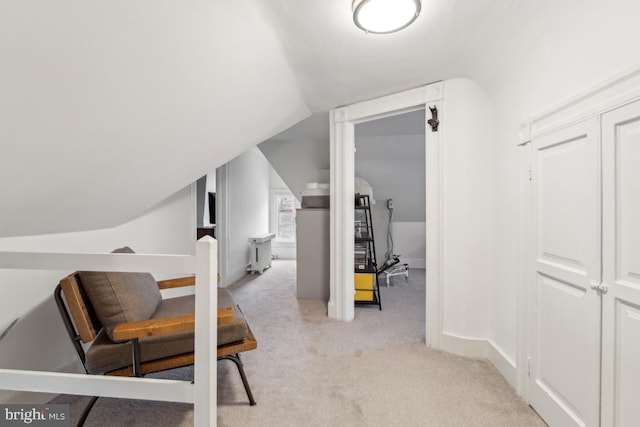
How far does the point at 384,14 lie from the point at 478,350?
2.35 meters

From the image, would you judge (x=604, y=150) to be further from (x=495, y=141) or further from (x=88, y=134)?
(x=88, y=134)

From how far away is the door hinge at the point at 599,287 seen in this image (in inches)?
47.3

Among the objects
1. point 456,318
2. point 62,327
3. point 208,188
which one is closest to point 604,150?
point 456,318

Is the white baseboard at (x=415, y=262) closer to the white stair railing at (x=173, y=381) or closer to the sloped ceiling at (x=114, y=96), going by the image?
the sloped ceiling at (x=114, y=96)

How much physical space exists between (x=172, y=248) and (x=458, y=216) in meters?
2.72

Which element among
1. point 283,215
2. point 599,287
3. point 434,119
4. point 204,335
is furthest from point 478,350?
point 283,215

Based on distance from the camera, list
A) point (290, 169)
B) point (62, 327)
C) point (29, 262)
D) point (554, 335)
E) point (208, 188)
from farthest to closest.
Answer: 1. point (208, 188)
2. point (290, 169)
3. point (62, 327)
4. point (554, 335)
5. point (29, 262)

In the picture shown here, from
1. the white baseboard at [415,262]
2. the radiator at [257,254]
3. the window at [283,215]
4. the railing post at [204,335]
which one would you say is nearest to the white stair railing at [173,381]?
the railing post at [204,335]

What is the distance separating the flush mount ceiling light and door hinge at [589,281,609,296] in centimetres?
145

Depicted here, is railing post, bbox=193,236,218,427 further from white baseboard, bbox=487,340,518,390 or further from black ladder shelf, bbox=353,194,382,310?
black ladder shelf, bbox=353,194,382,310

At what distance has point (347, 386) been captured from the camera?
1864 mm

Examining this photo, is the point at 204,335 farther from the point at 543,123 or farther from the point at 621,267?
the point at 543,123

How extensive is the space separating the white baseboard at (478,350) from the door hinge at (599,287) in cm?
89

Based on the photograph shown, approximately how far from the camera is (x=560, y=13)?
1.33 meters
